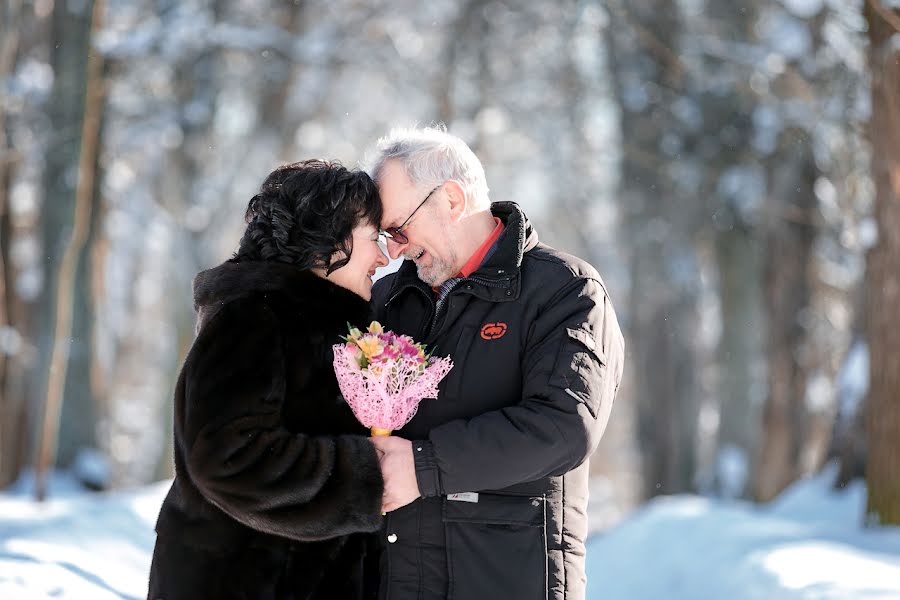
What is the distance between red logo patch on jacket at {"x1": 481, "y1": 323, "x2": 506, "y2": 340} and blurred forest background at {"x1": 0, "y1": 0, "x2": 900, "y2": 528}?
19.4ft

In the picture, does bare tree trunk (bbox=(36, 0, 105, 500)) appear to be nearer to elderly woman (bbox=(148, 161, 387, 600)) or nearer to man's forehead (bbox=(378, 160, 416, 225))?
man's forehead (bbox=(378, 160, 416, 225))

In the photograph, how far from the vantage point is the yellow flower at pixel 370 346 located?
10.2 ft

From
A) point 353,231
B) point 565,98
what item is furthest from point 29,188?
point 353,231

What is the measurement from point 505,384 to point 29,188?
51.1ft

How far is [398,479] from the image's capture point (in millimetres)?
3121

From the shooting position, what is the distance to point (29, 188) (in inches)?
678

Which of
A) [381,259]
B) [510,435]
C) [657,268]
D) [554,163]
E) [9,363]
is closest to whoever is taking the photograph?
[510,435]

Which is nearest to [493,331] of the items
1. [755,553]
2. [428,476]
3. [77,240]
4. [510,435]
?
[510,435]

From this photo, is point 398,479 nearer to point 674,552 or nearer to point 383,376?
point 383,376

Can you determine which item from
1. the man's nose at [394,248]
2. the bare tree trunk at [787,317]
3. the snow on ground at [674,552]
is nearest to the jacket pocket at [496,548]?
the man's nose at [394,248]

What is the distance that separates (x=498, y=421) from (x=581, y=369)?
0.29 metres

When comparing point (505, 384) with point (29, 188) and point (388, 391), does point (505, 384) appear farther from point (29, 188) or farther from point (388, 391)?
point (29, 188)

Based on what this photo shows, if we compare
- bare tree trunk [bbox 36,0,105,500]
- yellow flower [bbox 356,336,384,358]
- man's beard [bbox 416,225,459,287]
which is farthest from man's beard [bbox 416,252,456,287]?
bare tree trunk [bbox 36,0,105,500]

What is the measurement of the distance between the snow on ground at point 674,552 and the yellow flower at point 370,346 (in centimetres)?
266
